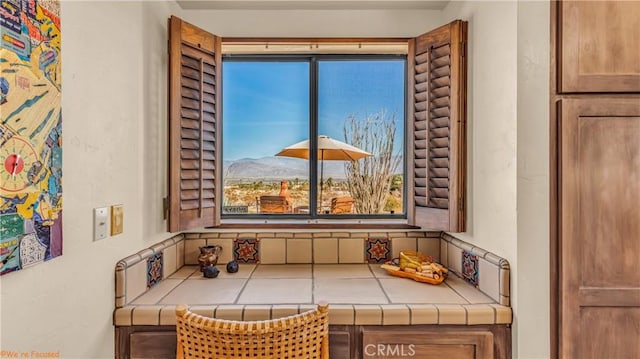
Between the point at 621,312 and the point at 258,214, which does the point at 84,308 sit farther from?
the point at 621,312

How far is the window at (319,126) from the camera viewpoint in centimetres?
160

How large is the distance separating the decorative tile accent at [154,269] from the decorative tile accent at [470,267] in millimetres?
1417

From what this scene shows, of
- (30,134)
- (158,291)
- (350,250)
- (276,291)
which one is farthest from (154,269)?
(350,250)

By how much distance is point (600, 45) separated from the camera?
126cm

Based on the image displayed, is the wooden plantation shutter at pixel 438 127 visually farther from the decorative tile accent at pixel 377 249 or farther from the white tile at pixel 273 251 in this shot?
the white tile at pixel 273 251

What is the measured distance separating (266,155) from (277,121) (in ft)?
0.71

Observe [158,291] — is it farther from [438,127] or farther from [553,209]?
[553,209]

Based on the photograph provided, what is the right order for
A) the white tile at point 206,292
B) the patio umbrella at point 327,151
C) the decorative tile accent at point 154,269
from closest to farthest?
the white tile at point 206,292
the decorative tile accent at point 154,269
the patio umbrella at point 327,151

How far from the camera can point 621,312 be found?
1.24 meters

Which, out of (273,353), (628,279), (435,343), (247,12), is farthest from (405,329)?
(247,12)

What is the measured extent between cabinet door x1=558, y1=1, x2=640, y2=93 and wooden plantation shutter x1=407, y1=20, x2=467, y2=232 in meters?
0.42

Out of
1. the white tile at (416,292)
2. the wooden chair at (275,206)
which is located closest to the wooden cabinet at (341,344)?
the white tile at (416,292)

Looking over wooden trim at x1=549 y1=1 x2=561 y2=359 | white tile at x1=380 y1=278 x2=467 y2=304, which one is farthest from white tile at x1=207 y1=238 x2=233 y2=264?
wooden trim at x1=549 y1=1 x2=561 y2=359

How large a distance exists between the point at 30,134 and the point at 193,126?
804 millimetres
